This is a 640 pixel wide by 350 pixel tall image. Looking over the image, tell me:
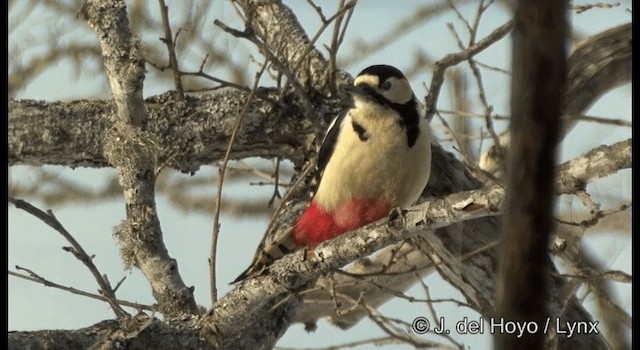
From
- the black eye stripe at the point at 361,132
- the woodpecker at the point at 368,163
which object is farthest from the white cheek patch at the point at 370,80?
the black eye stripe at the point at 361,132

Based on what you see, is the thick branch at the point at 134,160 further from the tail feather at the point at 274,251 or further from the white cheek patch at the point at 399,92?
the white cheek patch at the point at 399,92

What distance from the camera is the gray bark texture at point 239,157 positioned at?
2.08m

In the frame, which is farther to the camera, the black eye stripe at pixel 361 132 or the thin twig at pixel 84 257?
the black eye stripe at pixel 361 132

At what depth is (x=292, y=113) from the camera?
3.27 m

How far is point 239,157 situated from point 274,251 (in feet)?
2.22

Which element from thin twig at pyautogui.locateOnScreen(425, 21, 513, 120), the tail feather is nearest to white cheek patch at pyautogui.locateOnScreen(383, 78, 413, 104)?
thin twig at pyautogui.locateOnScreen(425, 21, 513, 120)

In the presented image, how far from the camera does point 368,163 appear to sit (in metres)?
2.60

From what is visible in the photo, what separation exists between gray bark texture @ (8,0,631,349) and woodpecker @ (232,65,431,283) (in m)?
0.18

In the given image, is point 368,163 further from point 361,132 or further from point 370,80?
point 370,80

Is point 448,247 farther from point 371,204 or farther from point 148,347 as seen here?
point 148,347

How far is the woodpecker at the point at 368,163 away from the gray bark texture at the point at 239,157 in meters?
0.18

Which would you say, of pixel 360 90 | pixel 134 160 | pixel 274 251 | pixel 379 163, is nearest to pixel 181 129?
pixel 134 160

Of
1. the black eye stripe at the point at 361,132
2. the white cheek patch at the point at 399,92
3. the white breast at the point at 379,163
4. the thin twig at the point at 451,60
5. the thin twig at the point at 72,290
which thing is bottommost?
the thin twig at the point at 72,290
